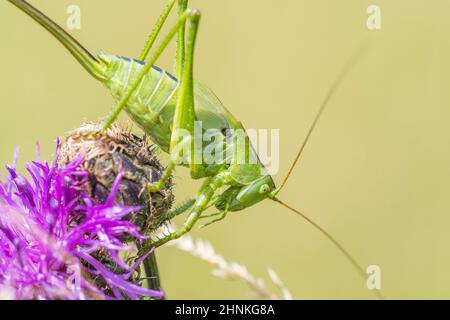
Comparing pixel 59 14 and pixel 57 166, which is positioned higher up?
pixel 59 14

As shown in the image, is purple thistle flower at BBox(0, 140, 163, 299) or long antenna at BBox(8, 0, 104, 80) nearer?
purple thistle flower at BBox(0, 140, 163, 299)

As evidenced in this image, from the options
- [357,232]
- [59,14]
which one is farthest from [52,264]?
[59,14]

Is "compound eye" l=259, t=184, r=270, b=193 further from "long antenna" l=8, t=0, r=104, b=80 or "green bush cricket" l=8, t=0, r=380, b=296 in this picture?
"long antenna" l=8, t=0, r=104, b=80

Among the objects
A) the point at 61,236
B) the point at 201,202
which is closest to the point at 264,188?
the point at 201,202

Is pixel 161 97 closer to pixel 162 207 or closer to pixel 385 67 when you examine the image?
pixel 162 207

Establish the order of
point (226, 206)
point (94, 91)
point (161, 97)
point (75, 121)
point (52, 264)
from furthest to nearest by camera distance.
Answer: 1. point (94, 91)
2. point (75, 121)
3. point (226, 206)
4. point (161, 97)
5. point (52, 264)

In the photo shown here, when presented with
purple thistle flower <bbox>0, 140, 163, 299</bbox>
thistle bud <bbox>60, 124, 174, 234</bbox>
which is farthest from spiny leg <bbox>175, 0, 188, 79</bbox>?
purple thistle flower <bbox>0, 140, 163, 299</bbox>
